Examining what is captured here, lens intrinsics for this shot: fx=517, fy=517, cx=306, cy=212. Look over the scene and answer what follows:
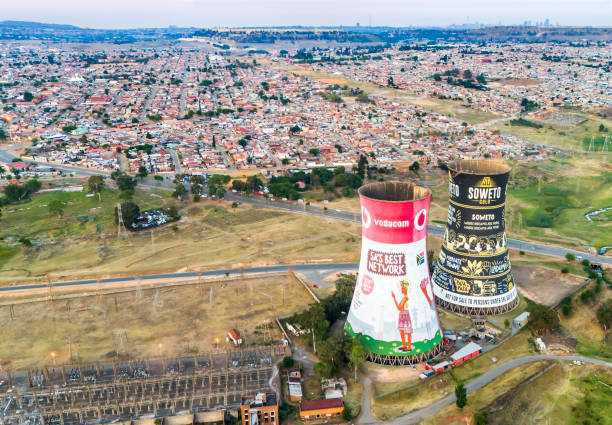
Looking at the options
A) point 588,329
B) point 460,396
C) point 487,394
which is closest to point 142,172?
point 487,394

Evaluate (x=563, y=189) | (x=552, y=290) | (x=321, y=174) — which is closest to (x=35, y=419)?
(x=552, y=290)

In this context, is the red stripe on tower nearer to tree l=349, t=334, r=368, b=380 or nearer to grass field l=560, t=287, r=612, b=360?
tree l=349, t=334, r=368, b=380

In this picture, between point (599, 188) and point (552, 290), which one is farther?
point (599, 188)

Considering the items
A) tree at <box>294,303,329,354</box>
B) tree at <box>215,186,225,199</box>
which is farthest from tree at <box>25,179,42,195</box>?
tree at <box>294,303,329,354</box>

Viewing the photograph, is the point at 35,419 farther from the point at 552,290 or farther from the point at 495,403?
the point at 552,290

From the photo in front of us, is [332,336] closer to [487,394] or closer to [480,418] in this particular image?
[487,394]
